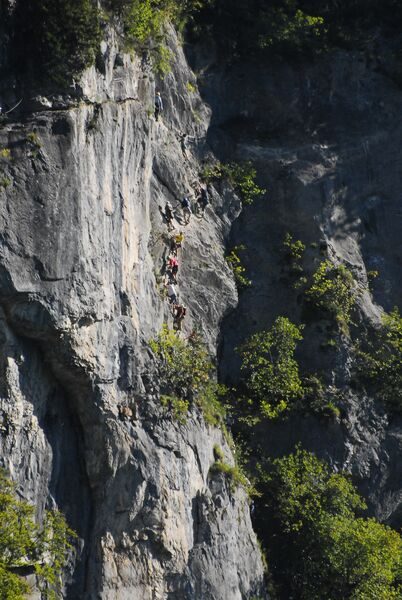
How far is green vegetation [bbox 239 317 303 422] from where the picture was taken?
30.5 meters

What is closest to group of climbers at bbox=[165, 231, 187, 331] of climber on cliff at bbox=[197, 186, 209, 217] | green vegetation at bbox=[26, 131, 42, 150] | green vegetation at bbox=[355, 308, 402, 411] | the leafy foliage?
climber on cliff at bbox=[197, 186, 209, 217]

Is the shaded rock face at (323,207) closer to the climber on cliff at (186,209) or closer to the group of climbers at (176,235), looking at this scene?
the group of climbers at (176,235)

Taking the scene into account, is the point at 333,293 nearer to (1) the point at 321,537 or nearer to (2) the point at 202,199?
(2) the point at 202,199

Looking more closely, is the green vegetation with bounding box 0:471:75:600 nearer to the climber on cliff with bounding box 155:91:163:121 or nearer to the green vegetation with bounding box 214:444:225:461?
the green vegetation with bounding box 214:444:225:461

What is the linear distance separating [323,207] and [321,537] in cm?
1136

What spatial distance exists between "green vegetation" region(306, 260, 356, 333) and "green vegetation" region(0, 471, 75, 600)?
41.0ft

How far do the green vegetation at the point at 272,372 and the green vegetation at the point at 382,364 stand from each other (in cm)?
234


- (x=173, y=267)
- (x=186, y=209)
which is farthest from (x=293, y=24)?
(x=173, y=267)

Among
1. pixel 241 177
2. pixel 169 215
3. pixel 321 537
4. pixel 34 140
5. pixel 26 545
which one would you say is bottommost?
pixel 26 545

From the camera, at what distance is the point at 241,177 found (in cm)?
3372

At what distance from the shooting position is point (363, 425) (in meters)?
31.2

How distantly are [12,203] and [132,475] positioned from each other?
7.03 meters

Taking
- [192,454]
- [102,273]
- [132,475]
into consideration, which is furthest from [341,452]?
[102,273]

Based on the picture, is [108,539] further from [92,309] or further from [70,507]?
[92,309]
